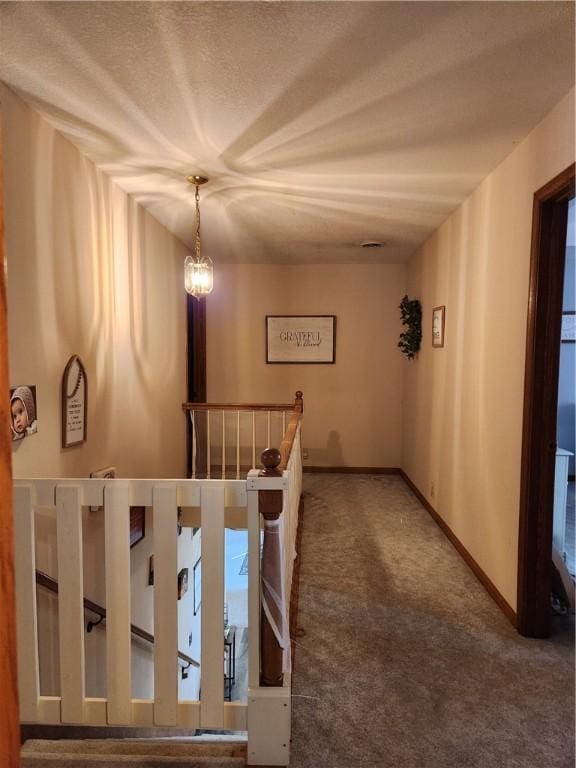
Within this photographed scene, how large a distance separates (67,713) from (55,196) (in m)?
2.28

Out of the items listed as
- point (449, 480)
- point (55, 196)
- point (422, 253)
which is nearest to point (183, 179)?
point (55, 196)

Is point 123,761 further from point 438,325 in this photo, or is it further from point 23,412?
point 438,325

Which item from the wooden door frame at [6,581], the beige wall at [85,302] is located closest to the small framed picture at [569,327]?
the beige wall at [85,302]

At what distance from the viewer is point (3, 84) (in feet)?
6.04

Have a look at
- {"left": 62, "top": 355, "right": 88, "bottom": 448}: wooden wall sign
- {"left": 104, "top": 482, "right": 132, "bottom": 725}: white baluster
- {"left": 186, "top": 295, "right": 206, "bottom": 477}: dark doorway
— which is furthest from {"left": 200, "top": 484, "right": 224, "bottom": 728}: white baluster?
{"left": 186, "top": 295, "right": 206, "bottom": 477}: dark doorway

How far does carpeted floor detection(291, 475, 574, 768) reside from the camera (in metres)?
1.58

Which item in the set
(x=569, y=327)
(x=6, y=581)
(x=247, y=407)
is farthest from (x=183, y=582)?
(x=569, y=327)

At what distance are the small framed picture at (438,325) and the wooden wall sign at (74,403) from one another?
2719 millimetres

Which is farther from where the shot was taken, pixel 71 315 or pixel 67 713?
pixel 71 315

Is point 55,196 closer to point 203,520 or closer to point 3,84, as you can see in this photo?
point 3,84

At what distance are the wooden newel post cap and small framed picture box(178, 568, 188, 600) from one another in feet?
10.3

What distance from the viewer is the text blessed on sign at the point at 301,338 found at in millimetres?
5277

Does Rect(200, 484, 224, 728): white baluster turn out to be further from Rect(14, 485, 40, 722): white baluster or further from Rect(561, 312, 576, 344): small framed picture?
Rect(561, 312, 576, 344): small framed picture

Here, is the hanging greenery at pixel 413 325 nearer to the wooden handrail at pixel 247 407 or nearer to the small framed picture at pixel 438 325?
the small framed picture at pixel 438 325
